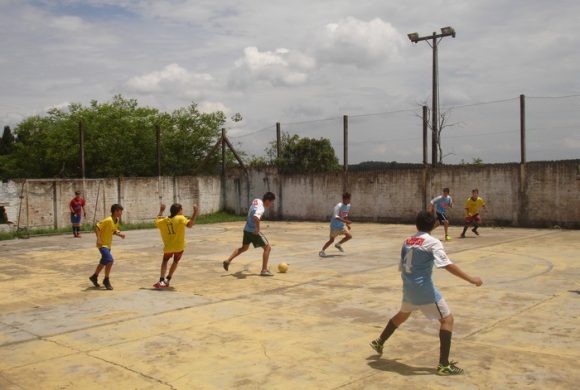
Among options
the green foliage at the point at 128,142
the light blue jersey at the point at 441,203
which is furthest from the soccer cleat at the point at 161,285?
the green foliage at the point at 128,142

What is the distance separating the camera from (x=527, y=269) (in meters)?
11.5

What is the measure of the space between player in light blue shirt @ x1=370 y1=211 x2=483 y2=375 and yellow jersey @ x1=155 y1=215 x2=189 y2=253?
208 inches

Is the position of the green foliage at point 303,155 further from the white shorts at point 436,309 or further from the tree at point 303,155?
the white shorts at point 436,309

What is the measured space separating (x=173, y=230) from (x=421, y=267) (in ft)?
18.2

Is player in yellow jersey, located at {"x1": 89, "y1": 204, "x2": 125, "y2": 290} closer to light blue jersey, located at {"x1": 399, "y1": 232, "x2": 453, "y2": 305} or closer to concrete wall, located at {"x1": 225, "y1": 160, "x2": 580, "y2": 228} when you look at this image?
light blue jersey, located at {"x1": 399, "y1": 232, "x2": 453, "y2": 305}

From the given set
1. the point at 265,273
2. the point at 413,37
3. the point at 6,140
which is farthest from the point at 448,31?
the point at 6,140

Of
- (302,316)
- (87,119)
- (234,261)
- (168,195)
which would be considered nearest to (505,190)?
(234,261)

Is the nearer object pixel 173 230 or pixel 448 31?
pixel 173 230

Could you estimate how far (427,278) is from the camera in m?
5.46

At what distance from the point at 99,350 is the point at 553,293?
6.78 m

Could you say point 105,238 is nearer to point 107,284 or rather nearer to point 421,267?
point 107,284

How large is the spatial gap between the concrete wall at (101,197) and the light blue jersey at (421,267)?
20.8 m

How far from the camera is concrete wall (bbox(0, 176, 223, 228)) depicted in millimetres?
22853

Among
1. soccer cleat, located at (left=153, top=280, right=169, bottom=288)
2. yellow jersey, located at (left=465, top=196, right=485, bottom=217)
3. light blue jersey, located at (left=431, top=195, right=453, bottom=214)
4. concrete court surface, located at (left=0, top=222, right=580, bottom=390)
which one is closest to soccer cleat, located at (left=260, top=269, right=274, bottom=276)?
concrete court surface, located at (left=0, top=222, right=580, bottom=390)
